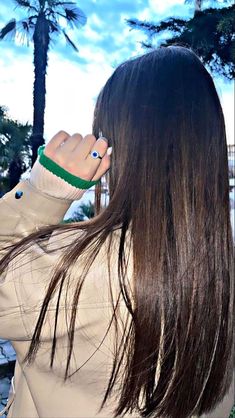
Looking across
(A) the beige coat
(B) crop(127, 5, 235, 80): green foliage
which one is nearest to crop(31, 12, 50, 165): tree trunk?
(B) crop(127, 5, 235, 80): green foliage

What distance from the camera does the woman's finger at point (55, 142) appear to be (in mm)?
444

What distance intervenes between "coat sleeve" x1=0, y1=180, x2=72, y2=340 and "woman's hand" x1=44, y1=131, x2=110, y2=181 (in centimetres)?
5

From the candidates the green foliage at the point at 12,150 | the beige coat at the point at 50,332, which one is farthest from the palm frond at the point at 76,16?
the beige coat at the point at 50,332

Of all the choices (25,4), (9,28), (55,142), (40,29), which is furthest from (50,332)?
(40,29)

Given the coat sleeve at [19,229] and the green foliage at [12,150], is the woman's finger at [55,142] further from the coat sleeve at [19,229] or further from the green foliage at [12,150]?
the green foliage at [12,150]

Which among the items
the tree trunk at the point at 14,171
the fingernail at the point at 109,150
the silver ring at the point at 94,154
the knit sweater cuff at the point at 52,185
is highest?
the tree trunk at the point at 14,171

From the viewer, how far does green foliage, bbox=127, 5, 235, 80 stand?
239 centimetres

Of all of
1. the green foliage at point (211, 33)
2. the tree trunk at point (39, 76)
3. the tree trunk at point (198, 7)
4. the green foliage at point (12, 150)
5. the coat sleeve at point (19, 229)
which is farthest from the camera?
the tree trunk at point (198, 7)

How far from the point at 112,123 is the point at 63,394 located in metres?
0.33

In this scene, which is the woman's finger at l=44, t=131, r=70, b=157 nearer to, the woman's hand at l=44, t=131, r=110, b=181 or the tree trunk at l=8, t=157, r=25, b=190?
the woman's hand at l=44, t=131, r=110, b=181

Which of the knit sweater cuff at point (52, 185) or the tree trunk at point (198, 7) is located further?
the tree trunk at point (198, 7)

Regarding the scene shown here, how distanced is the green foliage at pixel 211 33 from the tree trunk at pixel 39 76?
70 centimetres

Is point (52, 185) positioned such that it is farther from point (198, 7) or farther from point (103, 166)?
point (198, 7)

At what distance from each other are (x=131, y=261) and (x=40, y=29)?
6.82 feet
